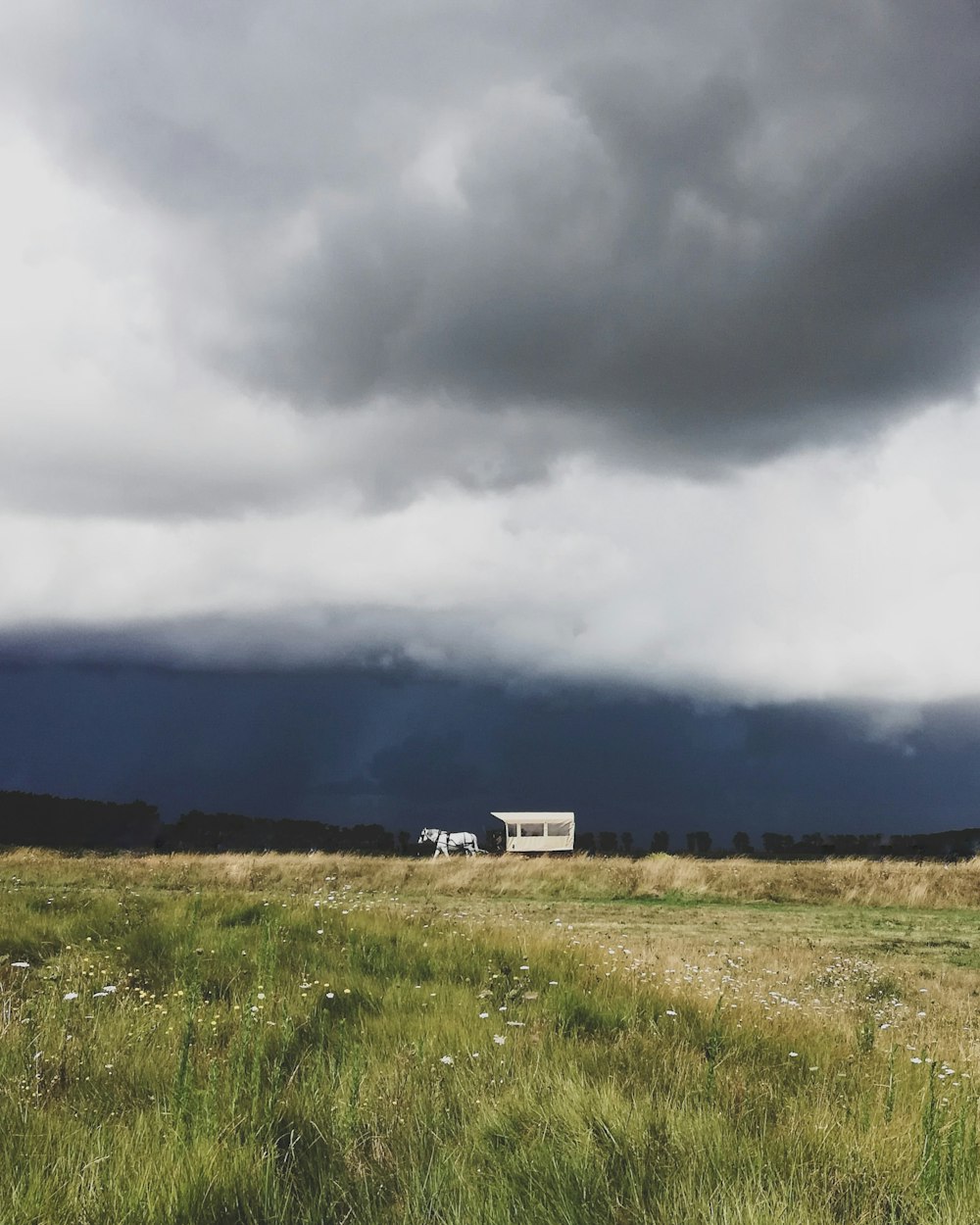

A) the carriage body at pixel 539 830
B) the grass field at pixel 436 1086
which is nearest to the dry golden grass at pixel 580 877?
the grass field at pixel 436 1086

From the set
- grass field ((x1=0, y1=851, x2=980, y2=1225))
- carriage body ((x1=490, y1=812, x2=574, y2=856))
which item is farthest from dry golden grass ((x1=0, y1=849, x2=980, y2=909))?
carriage body ((x1=490, y1=812, x2=574, y2=856))

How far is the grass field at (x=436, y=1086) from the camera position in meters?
2.91

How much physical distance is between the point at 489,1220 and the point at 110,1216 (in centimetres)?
132

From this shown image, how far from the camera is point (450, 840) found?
60.6 metres

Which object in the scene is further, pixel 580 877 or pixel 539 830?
pixel 539 830

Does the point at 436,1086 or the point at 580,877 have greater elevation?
the point at 436,1086

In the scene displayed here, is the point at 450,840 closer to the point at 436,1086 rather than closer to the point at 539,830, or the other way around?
the point at 539,830

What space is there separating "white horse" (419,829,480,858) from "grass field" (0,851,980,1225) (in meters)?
51.6

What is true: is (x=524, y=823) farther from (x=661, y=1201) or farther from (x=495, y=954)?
(x=661, y=1201)

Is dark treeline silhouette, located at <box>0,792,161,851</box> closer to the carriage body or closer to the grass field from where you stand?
the carriage body

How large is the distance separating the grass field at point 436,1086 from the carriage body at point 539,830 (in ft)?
174

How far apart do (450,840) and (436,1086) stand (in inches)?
2310

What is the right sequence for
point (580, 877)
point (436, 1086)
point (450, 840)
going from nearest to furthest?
point (436, 1086) < point (580, 877) < point (450, 840)

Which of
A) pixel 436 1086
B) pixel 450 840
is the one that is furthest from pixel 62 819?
pixel 436 1086
